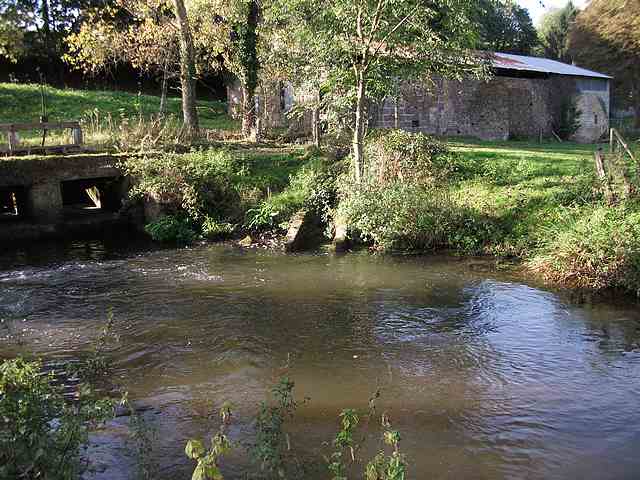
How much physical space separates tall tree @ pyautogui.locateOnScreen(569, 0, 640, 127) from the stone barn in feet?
23.1

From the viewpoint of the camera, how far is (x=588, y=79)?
34.4m

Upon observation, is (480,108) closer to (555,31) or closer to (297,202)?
(297,202)

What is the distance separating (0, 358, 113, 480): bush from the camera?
13.5 ft

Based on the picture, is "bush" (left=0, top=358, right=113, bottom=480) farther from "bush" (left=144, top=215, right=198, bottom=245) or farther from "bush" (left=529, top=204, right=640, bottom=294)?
"bush" (left=144, top=215, right=198, bottom=245)

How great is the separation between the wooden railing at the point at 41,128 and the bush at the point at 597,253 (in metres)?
13.8

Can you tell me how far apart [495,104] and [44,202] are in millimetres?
20221

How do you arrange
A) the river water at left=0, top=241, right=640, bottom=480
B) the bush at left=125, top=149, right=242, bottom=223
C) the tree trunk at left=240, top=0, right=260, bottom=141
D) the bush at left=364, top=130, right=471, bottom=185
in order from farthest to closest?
the tree trunk at left=240, top=0, right=260, bottom=141 < the bush at left=125, top=149, right=242, bottom=223 < the bush at left=364, top=130, right=471, bottom=185 < the river water at left=0, top=241, right=640, bottom=480

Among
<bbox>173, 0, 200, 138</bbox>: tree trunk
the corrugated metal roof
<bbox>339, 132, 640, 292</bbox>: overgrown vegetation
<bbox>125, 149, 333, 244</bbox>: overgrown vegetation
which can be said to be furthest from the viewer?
the corrugated metal roof

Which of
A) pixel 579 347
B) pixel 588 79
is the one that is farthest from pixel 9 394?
pixel 588 79

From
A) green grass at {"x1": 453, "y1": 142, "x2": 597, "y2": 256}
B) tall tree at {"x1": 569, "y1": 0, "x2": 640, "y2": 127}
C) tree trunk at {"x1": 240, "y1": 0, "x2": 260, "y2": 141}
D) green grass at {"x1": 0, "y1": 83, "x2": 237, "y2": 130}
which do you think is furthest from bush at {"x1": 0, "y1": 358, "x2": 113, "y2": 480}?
tall tree at {"x1": 569, "y1": 0, "x2": 640, "y2": 127}

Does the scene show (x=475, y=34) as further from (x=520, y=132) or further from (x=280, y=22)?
(x=520, y=132)

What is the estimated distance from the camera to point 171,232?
16688mm

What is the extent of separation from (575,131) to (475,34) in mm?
18258

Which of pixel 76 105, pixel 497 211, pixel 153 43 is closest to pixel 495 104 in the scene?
pixel 497 211
